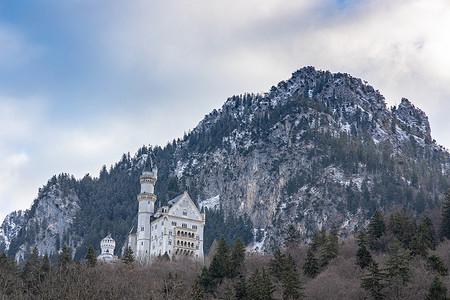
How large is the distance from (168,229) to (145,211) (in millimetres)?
9624

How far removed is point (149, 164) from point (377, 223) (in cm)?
5910

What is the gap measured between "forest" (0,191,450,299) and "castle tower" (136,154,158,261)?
2286cm

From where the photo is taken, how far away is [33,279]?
79875 millimetres

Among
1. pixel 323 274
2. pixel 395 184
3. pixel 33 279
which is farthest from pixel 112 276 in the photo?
pixel 395 184

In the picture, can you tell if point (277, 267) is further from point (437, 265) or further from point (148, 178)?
point (148, 178)

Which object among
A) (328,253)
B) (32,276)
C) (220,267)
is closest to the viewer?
(32,276)

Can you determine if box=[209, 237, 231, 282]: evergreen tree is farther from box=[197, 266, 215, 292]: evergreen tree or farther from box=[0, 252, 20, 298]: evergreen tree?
box=[0, 252, 20, 298]: evergreen tree

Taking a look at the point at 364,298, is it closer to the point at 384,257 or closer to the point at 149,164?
the point at 384,257

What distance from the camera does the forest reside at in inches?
2665

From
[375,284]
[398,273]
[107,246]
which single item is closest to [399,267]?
[398,273]

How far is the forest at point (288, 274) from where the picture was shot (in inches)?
2665

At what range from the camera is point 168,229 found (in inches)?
4860

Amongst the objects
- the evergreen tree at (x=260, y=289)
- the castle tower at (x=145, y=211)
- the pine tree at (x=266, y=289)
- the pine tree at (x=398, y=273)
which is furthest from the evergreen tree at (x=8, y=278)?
the castle tower at (x=145, y=211)

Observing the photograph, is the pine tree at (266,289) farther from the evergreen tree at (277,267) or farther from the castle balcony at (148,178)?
the castle balcony at (148,178)
